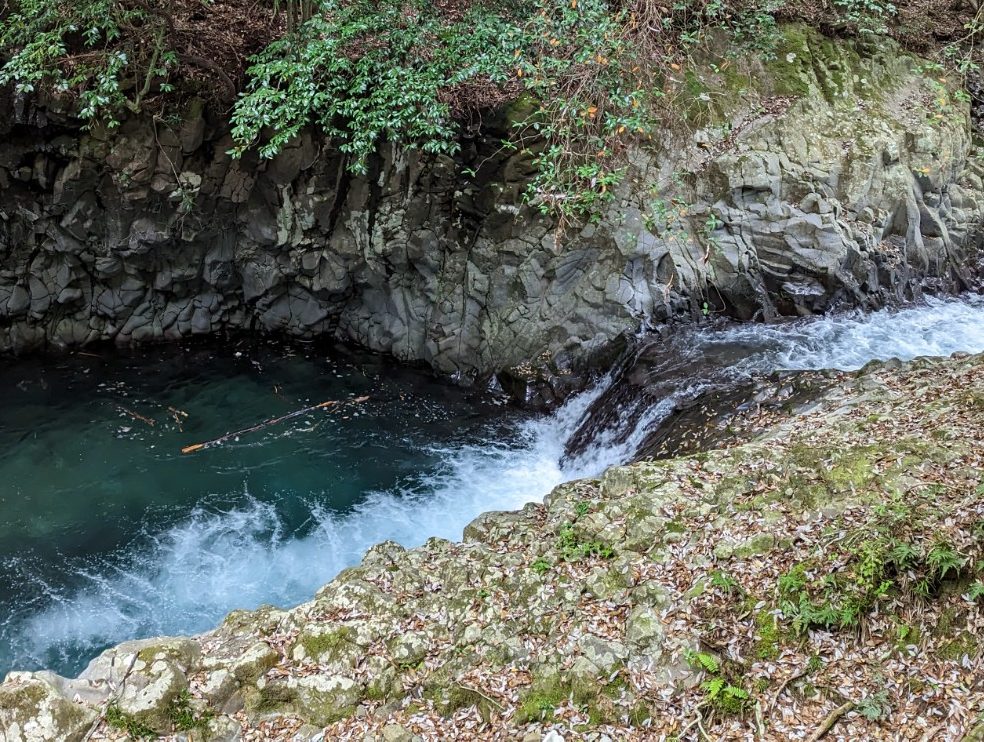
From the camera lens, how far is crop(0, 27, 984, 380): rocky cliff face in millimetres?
11859

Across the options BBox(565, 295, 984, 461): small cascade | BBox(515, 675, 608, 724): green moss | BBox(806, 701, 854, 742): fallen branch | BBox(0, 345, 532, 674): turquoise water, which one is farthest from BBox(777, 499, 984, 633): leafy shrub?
BBox(0, 345, 532, 674): turquoise water

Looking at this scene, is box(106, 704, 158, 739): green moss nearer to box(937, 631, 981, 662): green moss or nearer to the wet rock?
the wet rock

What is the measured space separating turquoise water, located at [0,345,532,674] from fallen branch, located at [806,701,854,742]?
5.54 m

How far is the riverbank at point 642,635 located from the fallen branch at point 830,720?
0.05ft

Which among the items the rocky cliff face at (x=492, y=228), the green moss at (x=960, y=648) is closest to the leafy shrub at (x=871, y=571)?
the green moss at (x=960, y=648)

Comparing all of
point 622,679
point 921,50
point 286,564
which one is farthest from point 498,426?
point 921,50

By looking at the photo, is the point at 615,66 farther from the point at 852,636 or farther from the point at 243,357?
the point at 243,357

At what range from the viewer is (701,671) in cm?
510

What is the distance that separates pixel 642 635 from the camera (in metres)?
5.48

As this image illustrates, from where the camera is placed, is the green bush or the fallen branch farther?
the green bush

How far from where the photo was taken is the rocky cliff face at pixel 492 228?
11.9m

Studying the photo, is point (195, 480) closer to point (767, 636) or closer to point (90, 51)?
point (90, 51)

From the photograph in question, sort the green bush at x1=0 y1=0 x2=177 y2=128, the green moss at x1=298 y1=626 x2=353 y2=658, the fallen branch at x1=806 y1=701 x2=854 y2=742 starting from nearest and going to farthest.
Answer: the fallen branch at x1=806 y1=701 x2=854 y2=742 → the green moss at x1=298 y1=626 x2=353 y2=658 → the green bush at x1=0 y1=0 x2=177 y2=128

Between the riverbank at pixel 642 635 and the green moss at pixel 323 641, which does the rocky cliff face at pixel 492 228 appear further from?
the green moss at pixel 323 641
